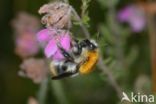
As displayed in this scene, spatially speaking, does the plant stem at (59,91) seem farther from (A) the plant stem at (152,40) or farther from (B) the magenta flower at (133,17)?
(B) the magenta flower at (133,17)

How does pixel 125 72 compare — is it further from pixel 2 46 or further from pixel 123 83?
pixel 2 46

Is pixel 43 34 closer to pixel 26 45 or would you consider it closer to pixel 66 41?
pixel 66 41

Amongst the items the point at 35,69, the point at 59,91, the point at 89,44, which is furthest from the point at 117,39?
the point at 89,44

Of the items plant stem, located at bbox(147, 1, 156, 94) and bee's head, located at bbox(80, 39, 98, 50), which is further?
plant stem, located at bbox(147, 1, 156, 94)

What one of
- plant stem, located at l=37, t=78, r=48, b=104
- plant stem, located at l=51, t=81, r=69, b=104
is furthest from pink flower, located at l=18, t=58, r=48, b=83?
plant stem, located at l=51, t=81, r=69, b=104

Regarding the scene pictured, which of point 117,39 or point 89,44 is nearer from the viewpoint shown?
point 89,44

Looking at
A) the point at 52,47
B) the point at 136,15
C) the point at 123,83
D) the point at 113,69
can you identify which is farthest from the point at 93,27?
the point at 52,47

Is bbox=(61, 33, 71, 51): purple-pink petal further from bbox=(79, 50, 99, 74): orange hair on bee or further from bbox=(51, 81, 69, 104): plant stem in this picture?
bbox=(51, 81, 69, 104): plant stem
